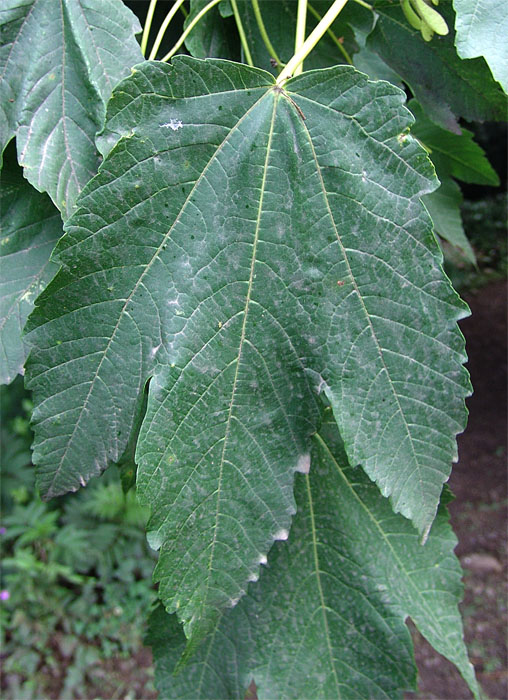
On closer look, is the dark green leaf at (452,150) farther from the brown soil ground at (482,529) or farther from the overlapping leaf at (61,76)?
the brown soil ground at (482,529)

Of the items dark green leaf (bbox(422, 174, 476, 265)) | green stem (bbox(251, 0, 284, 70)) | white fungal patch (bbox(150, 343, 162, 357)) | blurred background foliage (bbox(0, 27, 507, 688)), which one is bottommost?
blurred background foliage (bbox(0, 27, 507, 688))

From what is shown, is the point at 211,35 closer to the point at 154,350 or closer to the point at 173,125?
the point at 173,125

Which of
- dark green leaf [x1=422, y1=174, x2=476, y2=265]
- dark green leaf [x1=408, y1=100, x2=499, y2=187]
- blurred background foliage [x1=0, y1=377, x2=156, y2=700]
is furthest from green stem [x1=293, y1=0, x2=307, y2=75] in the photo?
blurred background foliage [x1=0, y1=377, x2=156, y2=700]

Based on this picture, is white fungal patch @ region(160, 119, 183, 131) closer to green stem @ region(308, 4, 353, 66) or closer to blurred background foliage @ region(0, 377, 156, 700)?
green stem @ region(308, 4, 353, 66)

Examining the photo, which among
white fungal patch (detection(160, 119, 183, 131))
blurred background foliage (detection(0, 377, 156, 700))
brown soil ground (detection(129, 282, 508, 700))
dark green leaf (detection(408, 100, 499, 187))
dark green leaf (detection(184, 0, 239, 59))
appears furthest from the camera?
brown soil ground (detection(129, 282, 508, 700))

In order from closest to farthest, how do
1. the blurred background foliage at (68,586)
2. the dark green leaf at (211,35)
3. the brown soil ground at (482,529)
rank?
the dark green leaf at (211,35)
the blurred background foliage at (68,586)
the brown soil ground at (482,529)

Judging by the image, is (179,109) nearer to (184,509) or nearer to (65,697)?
(184,509)

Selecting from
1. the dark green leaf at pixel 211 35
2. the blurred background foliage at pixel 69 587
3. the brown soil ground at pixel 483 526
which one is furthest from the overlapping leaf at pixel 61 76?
the brown soil ground at pixel 483 526
